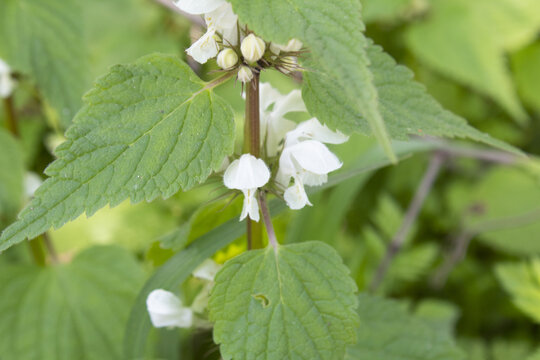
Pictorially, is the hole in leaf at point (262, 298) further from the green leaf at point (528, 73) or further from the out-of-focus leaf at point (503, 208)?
the green leaf at point (528, 73)

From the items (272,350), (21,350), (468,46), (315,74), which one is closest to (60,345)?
(21,350)

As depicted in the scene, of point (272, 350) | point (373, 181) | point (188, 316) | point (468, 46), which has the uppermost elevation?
point (468, 46)

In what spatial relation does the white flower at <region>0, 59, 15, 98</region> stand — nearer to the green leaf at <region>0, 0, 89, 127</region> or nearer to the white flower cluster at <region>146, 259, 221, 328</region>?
the green leaf at <region>0, 0, 89, 127</region>

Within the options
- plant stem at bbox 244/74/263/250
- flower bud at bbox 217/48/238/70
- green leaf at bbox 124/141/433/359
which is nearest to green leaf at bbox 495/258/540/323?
green leaf at bbox 124/141/433/359

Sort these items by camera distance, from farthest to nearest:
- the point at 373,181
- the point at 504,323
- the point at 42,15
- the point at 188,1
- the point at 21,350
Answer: the point at 373,181 → the point at 504,323 → the point at 42,15 → the point at 21,350 → the point at 188,1

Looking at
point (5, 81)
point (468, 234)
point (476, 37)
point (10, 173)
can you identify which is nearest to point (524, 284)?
point (468, 234)

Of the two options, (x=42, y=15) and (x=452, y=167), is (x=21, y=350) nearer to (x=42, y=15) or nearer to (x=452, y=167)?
(x=42, y=15)
